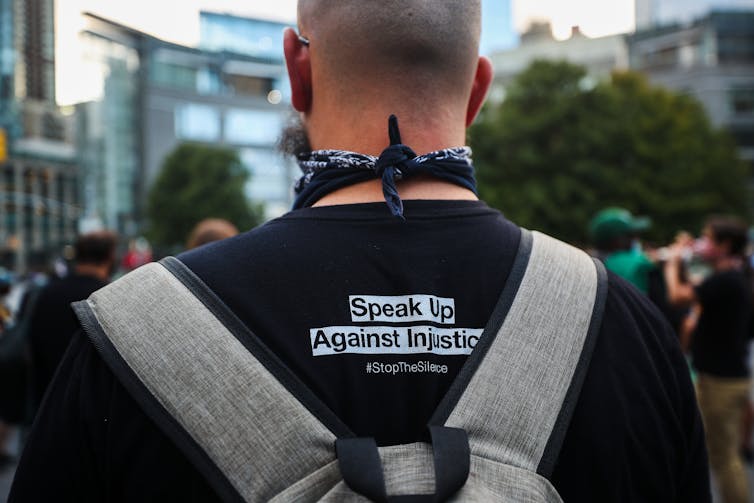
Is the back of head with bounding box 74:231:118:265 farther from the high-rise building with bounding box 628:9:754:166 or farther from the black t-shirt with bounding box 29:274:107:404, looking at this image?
the high-rise building with bounding box 628:9:754:166

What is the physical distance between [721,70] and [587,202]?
30.2m

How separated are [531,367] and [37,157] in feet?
269

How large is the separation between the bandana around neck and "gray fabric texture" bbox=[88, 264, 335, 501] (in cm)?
35

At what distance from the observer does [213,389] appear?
120 cm

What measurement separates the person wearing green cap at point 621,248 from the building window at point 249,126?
69.8m

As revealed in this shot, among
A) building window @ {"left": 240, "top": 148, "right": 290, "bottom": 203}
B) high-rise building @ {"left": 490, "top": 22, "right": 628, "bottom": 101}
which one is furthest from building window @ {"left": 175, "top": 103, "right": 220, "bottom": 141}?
high-rise building @ {"left": 490, "top": 22, "right": 628, "bottom": 101}

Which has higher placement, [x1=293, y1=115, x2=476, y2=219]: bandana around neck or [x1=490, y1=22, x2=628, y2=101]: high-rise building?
[x1=490, y1=22, x2=628, y2=101]: high-rise building

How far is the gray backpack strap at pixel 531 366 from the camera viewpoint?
123 centimetres

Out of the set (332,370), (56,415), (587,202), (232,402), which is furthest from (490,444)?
(587,202)

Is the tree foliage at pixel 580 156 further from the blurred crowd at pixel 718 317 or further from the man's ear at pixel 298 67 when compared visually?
the man's ear at pixel 298 67

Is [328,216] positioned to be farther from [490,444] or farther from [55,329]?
[55,329]

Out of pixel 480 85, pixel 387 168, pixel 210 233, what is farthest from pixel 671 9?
pixel 387 168

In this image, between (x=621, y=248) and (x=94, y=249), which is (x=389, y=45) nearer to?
(x=94, y=249)

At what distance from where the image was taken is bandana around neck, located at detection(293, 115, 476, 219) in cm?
135
